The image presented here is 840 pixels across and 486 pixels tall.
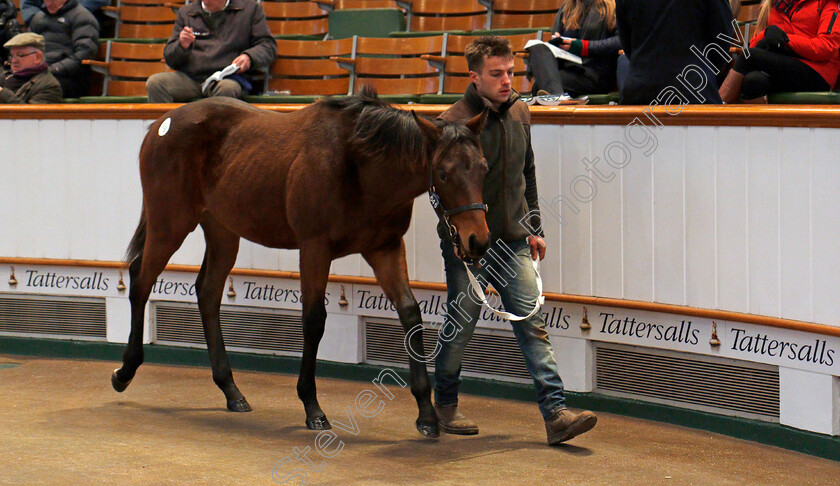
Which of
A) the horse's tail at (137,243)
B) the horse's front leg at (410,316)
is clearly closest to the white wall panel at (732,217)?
the horse's front leg at (410,316)

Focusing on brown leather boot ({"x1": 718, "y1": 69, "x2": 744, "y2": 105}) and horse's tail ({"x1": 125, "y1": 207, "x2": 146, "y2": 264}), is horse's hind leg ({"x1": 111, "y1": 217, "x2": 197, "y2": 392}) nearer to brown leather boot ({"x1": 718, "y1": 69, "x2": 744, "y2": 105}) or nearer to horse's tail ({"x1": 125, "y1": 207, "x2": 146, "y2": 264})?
horse's tail ({"x1": 125, "y1": 207, "x2": 146, "y2": 264})

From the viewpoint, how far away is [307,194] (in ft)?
19.5

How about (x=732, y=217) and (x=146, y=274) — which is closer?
(x=732, y=217)

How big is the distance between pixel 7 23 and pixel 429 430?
7.86 m

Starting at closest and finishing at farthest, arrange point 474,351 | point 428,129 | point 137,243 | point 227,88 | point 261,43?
point 428,129 < point 474,351 < point 137,243 < point 227,88 < point 261,43

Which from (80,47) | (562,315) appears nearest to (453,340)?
(562,315)

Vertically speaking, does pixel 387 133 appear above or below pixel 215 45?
below

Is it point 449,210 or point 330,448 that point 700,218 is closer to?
point 449,210

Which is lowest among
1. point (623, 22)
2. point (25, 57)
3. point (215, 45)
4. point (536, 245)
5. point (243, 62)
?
point (536, 245)

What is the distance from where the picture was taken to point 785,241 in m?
5.40

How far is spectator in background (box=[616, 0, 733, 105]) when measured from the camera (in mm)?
6230

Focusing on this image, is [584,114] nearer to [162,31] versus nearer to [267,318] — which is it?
[267,318]

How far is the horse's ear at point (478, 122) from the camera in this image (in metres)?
5.31

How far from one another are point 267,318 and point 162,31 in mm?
5084
